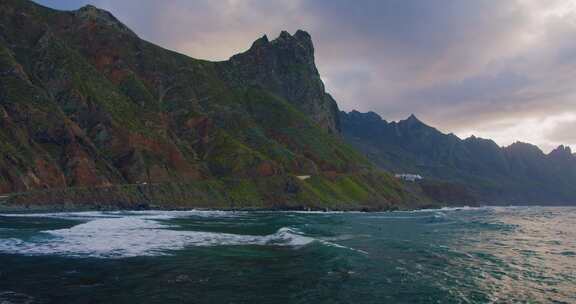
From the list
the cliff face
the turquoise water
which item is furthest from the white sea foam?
the cliff face

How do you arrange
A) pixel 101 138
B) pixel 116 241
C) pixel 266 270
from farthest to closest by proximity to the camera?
pixel 101 138, pixel 116 241, pixel 266 270

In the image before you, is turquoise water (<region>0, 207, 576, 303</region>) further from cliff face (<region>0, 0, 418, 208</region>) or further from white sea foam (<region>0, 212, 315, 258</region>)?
cliff face (<region>0, 0, 418, 208</region>)

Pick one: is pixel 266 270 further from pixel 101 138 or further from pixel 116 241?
pixel 101 138

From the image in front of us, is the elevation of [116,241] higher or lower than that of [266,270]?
higher

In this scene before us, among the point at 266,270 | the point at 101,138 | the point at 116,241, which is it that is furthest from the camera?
the point at 101,138

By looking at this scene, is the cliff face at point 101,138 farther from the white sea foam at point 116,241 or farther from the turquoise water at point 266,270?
the turquoise water at point 266,270

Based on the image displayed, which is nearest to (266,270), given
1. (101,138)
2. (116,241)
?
(116,241)

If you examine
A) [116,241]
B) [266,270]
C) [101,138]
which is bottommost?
[266,270]

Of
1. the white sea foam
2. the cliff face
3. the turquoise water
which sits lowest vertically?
the turquoise water

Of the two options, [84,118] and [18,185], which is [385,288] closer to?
[18,185]

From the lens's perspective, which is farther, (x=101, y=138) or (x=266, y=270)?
(x=101, y=138)

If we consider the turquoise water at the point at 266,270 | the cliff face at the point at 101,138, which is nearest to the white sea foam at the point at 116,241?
the turquoise water at the point at 266,270

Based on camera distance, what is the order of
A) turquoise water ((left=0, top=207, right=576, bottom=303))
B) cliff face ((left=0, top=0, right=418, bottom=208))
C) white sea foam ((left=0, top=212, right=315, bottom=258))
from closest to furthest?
turquoise water ((left=0, top=207, right=576, bottom=303)) < white sea foam ((left=0, top=212, right=315, bottom=258)) < cliff face ((left=0, top=0, right=418, bottom=208))

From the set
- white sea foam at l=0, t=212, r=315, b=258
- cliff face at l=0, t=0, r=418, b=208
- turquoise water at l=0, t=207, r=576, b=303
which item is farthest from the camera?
cliff face at l=0, t=0, r=418, b=208
